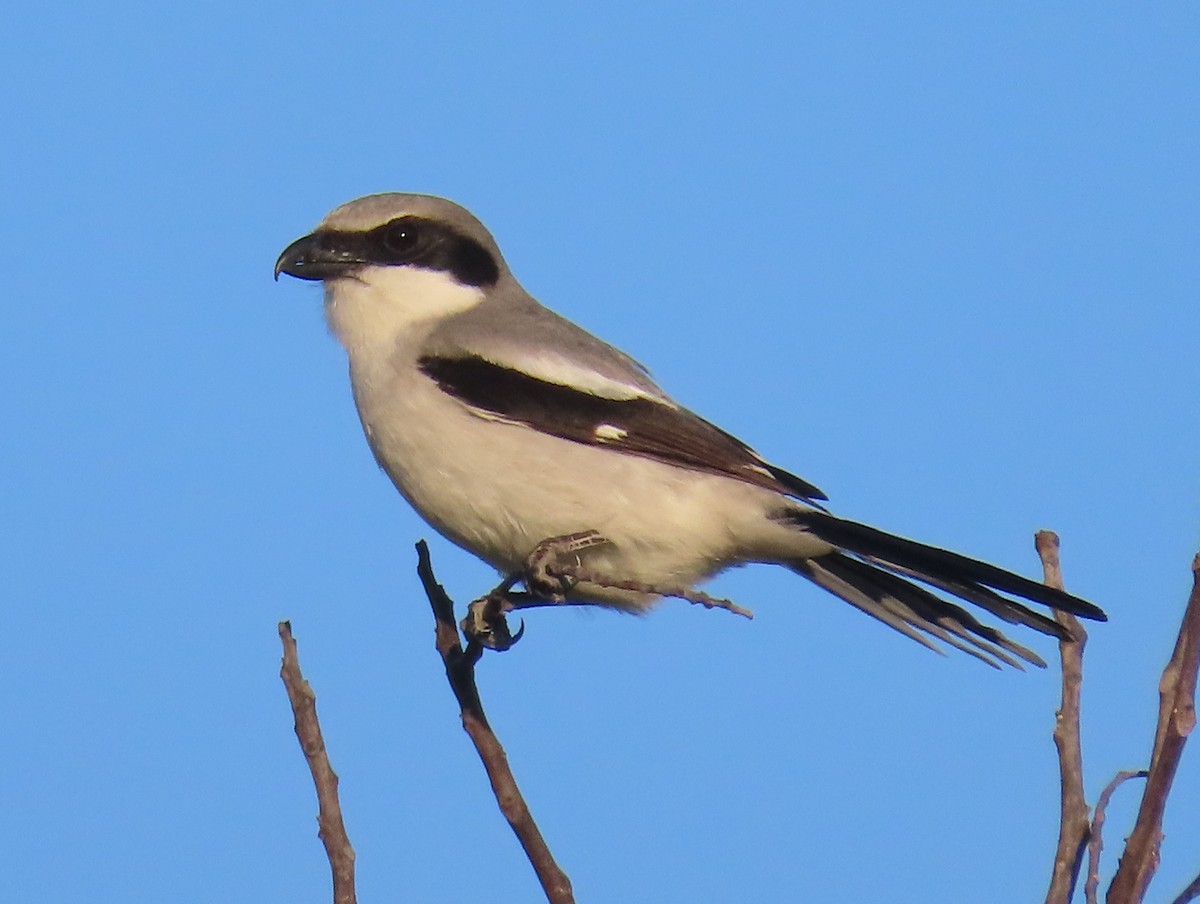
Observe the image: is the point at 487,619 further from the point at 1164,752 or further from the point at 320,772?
the point at 1164,752

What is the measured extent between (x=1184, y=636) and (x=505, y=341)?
2124mm

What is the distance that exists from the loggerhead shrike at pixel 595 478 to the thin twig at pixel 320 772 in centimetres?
115

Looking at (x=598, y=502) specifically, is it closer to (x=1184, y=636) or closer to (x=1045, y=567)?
(x=1045, y=567)

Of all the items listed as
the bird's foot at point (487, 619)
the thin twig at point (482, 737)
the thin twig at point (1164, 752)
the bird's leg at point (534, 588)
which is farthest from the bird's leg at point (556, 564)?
the thin twig at point (1164, 752)

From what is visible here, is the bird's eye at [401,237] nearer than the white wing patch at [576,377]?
No

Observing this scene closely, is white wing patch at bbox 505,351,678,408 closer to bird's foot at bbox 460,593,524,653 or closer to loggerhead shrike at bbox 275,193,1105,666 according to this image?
loggerhead shrike at bbox 275,193,1105,666

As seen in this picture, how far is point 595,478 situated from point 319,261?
1.02 meters

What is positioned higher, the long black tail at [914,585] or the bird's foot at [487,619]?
the long black tail at [914,585]

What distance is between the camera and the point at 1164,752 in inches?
79.4

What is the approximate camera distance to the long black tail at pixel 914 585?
343 centimetres

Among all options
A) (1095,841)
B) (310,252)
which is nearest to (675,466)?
(310,252)

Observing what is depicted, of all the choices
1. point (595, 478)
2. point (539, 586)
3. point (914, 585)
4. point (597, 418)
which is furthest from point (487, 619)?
point (914, 585)

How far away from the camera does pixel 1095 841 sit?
7.41ft

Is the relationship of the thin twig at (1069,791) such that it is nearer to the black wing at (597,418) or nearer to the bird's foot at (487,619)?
the bird's foot at (487,619)
